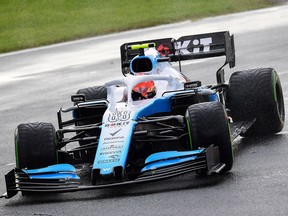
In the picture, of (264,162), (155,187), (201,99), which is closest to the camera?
(155,187)

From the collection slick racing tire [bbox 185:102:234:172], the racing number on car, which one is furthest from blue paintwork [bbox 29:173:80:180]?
slick racing tire [bbox 185:102:234:172]

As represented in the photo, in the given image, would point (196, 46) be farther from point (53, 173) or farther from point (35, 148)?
point (53, 173)

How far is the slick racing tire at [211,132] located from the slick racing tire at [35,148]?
1425mm

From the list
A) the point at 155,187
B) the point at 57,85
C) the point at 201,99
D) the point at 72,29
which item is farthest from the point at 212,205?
the point at 72,29

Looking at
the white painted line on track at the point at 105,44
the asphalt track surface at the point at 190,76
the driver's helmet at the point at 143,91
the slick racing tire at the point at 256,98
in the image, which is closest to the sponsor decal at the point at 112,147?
the asphalt track surface at the point at 190,76

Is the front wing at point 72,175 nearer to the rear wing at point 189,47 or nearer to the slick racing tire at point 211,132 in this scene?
the slick racing tire at point 211,132

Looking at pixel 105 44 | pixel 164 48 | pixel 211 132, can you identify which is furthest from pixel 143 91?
pixel 105 44

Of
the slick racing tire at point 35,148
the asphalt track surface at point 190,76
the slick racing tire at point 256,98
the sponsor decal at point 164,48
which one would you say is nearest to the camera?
the asphalt track surface at point 190,76

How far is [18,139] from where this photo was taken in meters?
9.42

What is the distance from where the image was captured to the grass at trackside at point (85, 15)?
30250 millimetres

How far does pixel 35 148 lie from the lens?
9.38m

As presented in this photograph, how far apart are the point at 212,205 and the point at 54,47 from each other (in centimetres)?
1996

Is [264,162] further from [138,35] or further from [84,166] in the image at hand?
[138,35]

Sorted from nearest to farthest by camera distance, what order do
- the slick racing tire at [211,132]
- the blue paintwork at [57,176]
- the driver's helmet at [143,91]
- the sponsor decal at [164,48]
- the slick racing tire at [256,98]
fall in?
the blue paintwork at [57,176]
the slick racing tire at [211,132]
the driver's helmet at [143,91]
the slick racing tire at [256,98]
the sponsor decal at [164,48]
